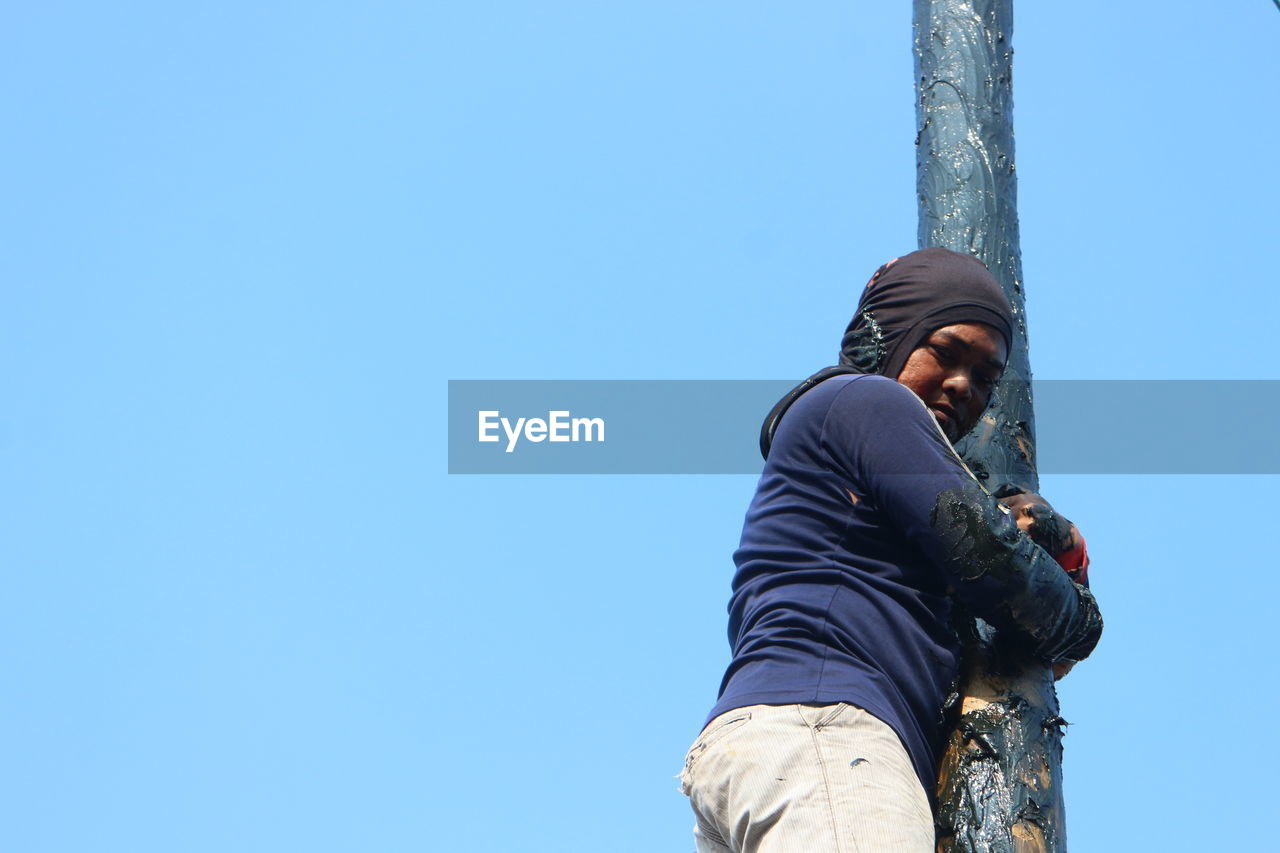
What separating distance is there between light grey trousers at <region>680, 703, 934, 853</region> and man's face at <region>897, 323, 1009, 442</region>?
81cm

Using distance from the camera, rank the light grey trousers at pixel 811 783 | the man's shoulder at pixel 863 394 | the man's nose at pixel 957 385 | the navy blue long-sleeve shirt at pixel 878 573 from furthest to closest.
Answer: the man's nose at pixel 957 385, the man's shoulder at pixel 863 394, the navy blue long-sleeve shirt at pixel 878 573, the light grey trousers at pixel 811 783

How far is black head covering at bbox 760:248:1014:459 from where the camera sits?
3.27 m

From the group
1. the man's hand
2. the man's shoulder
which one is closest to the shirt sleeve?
the man's shoulder

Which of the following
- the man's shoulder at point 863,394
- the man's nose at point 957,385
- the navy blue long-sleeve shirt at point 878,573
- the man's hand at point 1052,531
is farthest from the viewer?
the man's nose at point 957,385

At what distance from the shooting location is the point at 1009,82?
486cm

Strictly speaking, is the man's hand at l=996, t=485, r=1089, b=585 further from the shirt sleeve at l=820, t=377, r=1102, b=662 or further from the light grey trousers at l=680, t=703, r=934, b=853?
the light grey trousers at l=680, t=703, r=934, b=853

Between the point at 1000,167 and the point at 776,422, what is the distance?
1.60 metres

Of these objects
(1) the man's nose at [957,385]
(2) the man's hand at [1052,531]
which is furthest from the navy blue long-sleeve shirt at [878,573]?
(1) the man's nose at [957,385]

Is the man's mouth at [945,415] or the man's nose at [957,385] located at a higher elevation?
the man's nose at [957,385]

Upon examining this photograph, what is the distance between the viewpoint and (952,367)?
3297 mm

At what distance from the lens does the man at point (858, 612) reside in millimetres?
2727

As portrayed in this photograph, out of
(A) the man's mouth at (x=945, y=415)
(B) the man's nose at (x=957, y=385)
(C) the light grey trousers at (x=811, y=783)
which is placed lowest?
(C) the light grey trousers at (x=811, y=783)

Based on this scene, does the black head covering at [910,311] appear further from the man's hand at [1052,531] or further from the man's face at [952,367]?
the man's hand at [1052,531]

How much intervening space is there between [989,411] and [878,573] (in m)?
1.01
